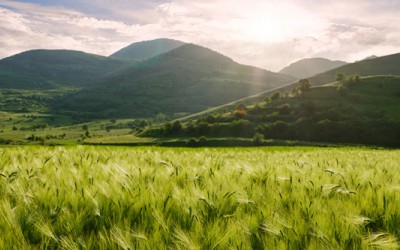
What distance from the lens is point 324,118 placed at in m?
152

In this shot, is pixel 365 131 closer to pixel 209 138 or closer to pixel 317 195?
pixel 209 138

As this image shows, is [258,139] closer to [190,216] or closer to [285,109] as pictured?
[285,109]

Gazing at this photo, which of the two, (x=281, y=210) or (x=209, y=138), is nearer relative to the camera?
(x=281, y=210)

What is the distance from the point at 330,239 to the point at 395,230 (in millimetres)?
952

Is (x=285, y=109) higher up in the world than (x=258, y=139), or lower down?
higher up

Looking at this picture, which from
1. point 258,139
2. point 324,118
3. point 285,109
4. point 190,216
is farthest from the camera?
point 285,109

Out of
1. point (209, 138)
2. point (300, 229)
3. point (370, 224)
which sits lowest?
point (209, 138)

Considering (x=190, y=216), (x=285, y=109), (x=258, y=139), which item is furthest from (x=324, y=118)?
(x=190, y=216)

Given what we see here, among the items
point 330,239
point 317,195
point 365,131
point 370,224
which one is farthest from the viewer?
point 365,131

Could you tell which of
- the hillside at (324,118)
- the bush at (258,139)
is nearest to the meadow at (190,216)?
the bush at (258,139)

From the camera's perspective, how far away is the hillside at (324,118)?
5517 inches

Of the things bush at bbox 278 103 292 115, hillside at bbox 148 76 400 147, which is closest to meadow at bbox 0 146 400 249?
hillside at bbox 148 76 400 147

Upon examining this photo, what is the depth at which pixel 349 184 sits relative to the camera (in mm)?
4887

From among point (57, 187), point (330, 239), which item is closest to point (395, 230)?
point (330, 239)
